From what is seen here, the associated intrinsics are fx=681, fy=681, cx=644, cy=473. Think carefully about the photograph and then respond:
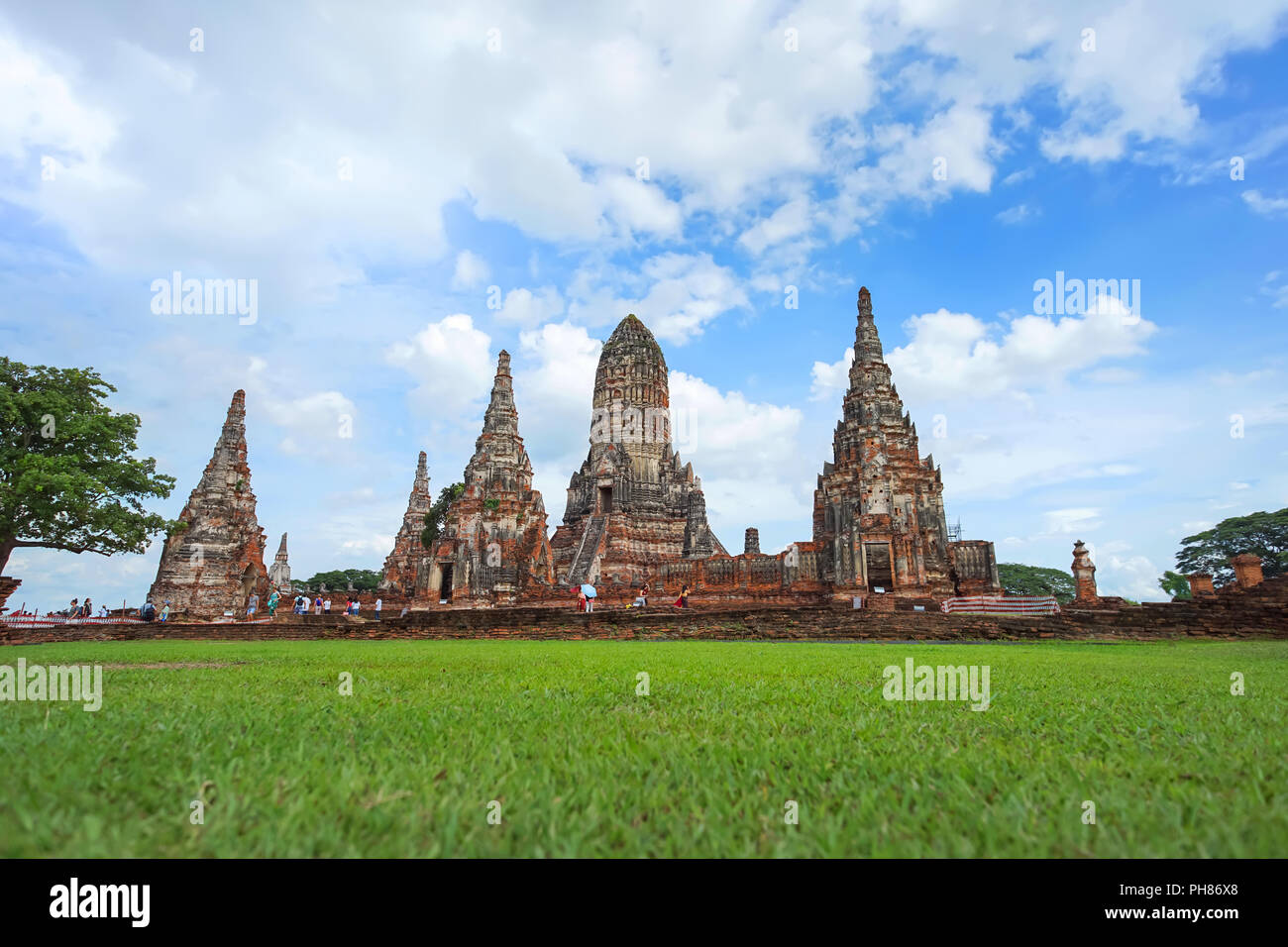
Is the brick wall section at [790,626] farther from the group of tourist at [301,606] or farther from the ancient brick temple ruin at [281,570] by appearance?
the ancient brick temple ruin at [281,570]

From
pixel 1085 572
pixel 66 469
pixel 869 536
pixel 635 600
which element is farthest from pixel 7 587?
pixel 1085 572

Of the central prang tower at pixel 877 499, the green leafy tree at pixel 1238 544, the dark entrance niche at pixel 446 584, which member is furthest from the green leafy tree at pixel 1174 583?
the dark entrance niche at pixel 446 584

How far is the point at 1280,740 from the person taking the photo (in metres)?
2.78

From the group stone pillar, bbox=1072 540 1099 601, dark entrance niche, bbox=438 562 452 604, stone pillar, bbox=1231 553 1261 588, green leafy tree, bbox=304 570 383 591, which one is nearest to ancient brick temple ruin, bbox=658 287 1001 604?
stone pillar, bbox=1072 540 1099 601

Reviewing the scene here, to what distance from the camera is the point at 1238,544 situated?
148 ft

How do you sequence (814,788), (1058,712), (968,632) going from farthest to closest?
1. (968,632)
2. (1058,712)
3. (814,788)

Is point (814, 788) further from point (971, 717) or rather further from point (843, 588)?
point (843, 588)

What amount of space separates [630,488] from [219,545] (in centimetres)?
1991

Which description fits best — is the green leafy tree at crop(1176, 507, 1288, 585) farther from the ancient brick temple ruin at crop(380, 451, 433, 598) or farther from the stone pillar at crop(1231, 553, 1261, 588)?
the ancient brick temple ruin at crop(380, 451, 433, 598)

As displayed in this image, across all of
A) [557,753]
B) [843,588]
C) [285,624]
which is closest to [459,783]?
[557,753]

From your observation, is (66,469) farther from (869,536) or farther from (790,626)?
(869,536)

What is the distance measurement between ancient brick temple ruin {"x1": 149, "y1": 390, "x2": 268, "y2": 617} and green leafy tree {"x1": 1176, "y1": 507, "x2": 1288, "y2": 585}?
5301 centimetres

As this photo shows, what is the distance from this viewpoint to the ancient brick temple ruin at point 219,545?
2758 cm
